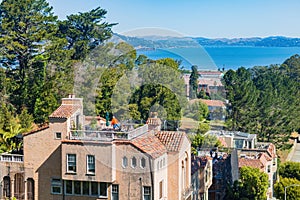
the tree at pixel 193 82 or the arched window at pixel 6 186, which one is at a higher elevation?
the tree at pixel 193 82

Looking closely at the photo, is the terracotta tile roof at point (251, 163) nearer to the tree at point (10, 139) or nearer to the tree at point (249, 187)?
the tree at point (249, 187)

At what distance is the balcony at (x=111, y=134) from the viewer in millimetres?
15555

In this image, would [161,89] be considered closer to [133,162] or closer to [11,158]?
[133,162]

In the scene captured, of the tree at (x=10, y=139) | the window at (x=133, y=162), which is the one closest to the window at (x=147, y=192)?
the window at (x=133, y=162)

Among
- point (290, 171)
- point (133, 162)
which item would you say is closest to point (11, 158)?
point (133, 162)

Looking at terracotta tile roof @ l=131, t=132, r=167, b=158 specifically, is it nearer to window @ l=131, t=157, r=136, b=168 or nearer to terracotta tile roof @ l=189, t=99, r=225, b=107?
window @ l=131, t=157, r=136, b=168

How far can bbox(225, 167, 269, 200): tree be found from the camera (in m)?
21.5

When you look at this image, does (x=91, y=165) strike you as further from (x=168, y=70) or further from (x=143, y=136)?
(x=168, y=70)

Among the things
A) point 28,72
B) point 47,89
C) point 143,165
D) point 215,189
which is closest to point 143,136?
point 143,165

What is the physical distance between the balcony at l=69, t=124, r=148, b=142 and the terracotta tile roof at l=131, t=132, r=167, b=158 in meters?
0.20

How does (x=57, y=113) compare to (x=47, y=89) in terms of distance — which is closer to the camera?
(x=57, y=113)

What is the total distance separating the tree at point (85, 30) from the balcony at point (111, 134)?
2074cm

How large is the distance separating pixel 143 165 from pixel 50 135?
140 inches

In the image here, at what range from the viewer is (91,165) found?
637 inches
